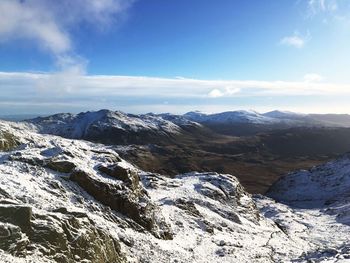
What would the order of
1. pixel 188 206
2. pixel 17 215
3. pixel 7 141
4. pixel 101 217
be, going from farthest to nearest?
pixel 188 206, pixel 7 141, pixel 101 217, pixel 17 215

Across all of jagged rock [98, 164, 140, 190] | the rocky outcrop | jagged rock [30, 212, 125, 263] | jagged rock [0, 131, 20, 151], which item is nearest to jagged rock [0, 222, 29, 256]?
the rocky outcrop

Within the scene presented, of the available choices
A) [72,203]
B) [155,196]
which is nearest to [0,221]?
[72,203]

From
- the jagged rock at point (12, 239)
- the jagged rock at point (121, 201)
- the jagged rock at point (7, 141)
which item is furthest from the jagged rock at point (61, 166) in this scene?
the jagged rock at point (12, 239)

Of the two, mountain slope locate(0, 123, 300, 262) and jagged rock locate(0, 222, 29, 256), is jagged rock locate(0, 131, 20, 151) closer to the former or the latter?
mountain slope locate(0, 123, 300, 262)

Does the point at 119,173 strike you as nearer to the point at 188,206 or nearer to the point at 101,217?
the point at 101,217

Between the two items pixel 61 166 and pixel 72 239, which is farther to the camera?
pixel 61 166

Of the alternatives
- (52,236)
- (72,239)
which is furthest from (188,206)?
(52,236)
